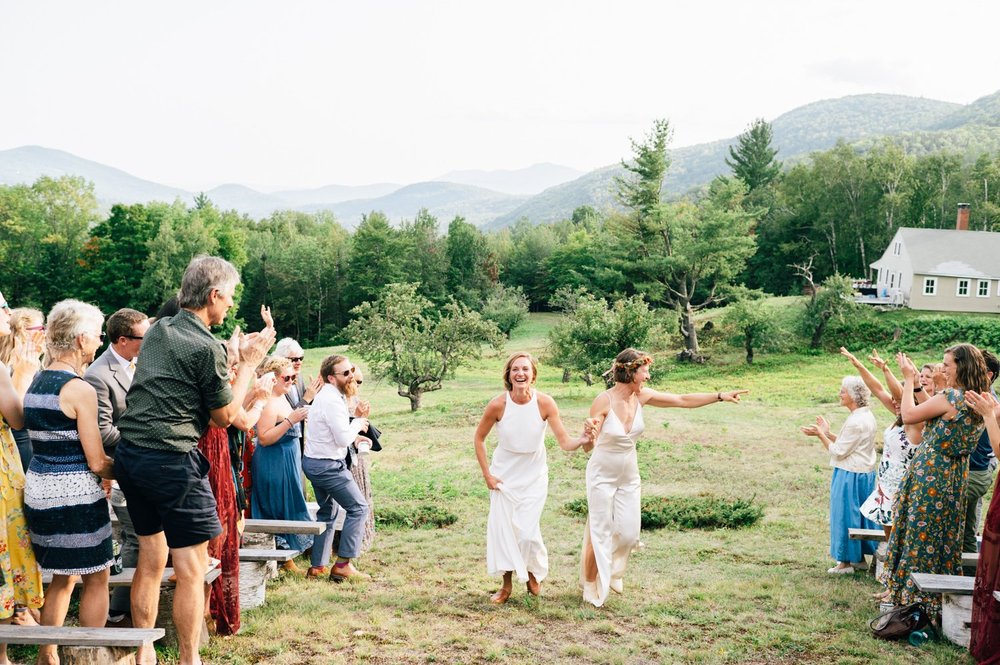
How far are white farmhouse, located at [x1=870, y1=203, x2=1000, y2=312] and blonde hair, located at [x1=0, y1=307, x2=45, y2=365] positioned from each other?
163 feet

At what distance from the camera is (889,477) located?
742 cm

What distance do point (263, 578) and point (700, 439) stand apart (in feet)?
41.4

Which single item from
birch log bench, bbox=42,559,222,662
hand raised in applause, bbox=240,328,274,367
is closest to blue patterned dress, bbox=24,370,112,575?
birch log bench, bbox=42,559,222,662

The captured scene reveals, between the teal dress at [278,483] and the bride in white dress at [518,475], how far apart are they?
1.92 m

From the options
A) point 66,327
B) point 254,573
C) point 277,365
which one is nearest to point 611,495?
point 254,573

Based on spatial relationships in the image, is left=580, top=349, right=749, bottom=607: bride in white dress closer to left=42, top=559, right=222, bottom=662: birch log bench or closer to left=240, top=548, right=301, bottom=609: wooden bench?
left=240, top=548, right=301, bottom=609: wooden bench

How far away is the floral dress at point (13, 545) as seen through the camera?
4.61 m

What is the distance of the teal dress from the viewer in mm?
7477

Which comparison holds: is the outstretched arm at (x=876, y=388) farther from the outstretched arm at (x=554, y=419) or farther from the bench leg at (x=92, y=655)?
the bench leg at (x=92, y=655)

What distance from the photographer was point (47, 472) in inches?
183

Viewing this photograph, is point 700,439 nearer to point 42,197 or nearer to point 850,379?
point 850,379

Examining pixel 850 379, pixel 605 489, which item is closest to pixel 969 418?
pixel 850 379

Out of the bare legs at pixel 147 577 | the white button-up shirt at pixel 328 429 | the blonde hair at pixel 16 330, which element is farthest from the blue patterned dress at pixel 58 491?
the white button-up shirt at pixel 328 429

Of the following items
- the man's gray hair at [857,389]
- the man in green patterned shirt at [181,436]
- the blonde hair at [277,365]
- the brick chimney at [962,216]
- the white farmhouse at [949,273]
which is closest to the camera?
the man in green patterned shirt at [181,436]
